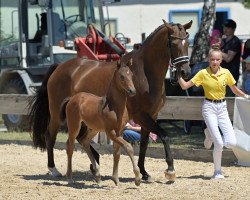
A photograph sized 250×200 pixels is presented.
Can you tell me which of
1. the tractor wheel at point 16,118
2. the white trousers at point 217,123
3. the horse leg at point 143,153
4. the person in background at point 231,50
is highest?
the person in background at point 231,50

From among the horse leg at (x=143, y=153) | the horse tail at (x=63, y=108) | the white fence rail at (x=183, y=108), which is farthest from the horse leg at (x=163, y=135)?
the white fence rail at (x=183, y=108)

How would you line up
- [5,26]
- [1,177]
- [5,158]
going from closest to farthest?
[1,177], [5,158], [5,26]

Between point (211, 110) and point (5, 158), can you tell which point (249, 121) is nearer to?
point (211, 110)

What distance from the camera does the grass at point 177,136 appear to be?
1283 centimetres

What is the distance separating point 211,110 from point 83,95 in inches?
65.2

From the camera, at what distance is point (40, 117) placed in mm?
10367

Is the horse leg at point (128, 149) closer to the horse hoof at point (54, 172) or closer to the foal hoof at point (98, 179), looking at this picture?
the foal hoof at point (98, 179)

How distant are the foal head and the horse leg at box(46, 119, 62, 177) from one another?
1842mm

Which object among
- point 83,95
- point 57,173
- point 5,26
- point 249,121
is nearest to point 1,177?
→ point 57,173

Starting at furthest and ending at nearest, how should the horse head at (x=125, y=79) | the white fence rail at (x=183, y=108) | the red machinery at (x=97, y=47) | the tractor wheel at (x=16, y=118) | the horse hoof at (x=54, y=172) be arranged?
1. the tractor wheel at (x=16, y=118)
2. the red machinery at (x=97, y=47)
3. the white fence rail at (x=183, y=108)
4. the horse hoof at (x=54, y=172)
5. the horse head at (x=125, y=79)

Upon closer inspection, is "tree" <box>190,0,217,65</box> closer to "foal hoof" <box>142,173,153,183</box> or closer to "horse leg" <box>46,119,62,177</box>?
"horse leg" <box>46,119,62,177</box>

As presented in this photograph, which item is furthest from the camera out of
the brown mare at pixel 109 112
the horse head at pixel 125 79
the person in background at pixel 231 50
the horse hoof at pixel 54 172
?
the person in background at pixel 231 50

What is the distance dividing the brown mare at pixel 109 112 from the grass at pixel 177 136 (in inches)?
153

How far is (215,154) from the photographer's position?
922 cm
